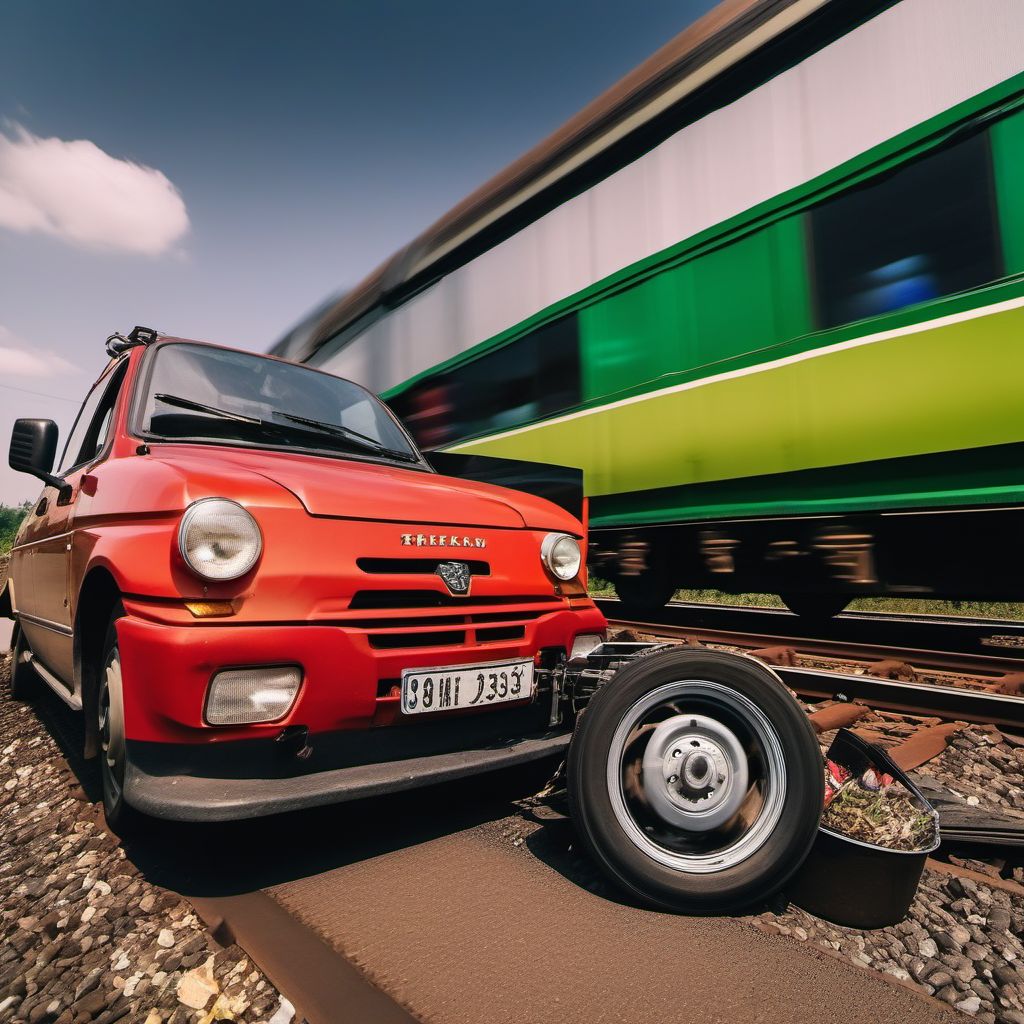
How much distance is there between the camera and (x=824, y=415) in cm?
390

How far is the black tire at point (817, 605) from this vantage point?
21.9 feet

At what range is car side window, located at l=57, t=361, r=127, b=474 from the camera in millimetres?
3248

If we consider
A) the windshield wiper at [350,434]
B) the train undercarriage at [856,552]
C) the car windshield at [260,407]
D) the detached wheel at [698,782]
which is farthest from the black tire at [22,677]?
the detached wheel at [698,782]

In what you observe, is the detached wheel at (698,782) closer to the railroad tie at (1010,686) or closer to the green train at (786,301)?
the green train at (786,301)

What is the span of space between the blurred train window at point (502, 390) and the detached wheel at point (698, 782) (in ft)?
11.7

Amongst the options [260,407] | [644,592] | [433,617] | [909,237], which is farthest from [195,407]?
[644,592]

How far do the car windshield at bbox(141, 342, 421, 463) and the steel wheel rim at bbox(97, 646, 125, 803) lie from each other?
900 mm

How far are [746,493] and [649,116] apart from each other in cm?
245

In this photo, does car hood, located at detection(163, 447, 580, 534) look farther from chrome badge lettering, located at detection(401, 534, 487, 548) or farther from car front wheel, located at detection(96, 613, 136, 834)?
car front wheel, located at detection(96, 613, 136, 834)

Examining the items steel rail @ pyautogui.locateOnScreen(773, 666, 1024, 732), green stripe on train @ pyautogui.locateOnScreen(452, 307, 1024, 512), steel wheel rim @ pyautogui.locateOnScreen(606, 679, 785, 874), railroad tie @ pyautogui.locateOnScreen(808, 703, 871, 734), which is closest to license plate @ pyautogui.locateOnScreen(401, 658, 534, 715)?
steel wheel rim @ pyautogui.locateOnScreen(606, 679, 785, 874)

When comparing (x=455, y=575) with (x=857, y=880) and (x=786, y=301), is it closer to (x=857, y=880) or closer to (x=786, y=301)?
(x=857, y=880)

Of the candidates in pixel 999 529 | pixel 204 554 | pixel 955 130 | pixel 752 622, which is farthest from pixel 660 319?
pixel 752 622

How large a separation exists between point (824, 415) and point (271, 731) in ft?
10.6

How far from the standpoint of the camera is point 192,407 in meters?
2.86
